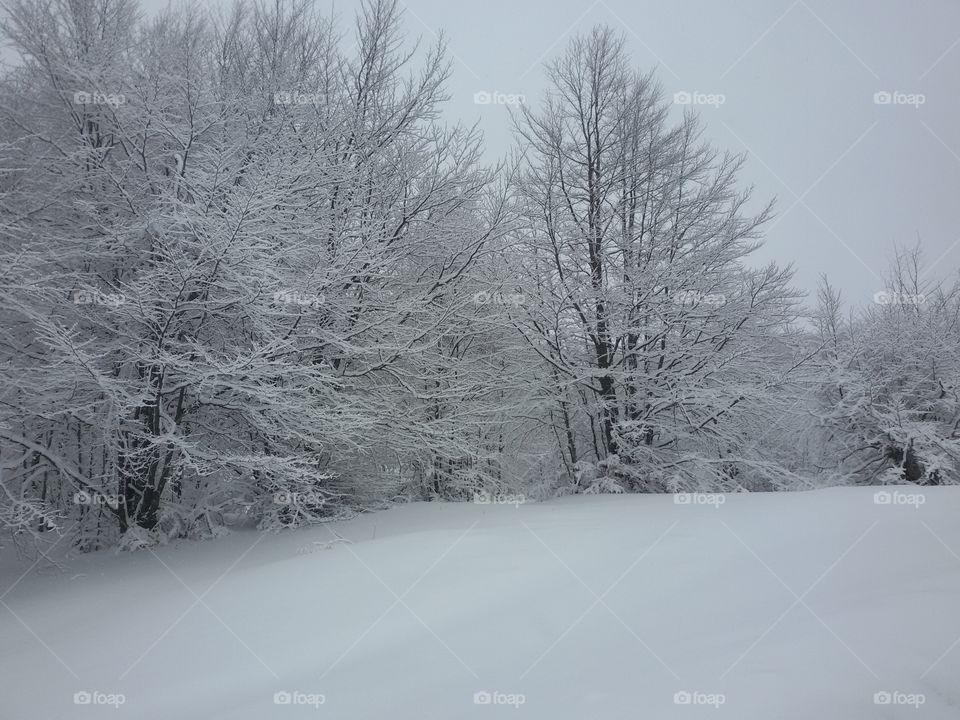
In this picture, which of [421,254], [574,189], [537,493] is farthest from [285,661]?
[574,189]

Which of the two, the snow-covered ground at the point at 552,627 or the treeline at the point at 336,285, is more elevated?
the treeline at the point at 336,285

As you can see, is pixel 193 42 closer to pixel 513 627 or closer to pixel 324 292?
pixel 324 292

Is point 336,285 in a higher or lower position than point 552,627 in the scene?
higher

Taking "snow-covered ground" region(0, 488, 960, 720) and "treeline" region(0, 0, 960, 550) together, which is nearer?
"snow-covered ground" region(0, 488, 960, 720)

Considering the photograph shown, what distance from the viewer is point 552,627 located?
2816mm

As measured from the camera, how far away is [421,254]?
9.27 metres

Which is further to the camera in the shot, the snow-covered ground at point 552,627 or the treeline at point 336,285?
the treeline at point 336,285

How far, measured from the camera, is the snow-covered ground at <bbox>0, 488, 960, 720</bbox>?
2.14 meters

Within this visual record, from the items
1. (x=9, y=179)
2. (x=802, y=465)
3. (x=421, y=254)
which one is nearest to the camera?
(x=9, y=179)

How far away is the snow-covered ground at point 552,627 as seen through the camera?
2.14 m

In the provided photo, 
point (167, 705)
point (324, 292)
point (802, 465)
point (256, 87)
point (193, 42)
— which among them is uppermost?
point (193, 42)

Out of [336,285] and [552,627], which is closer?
[552,627]

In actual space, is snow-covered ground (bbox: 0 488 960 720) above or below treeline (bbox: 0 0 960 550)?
below

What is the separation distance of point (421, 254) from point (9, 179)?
5.75 meters
